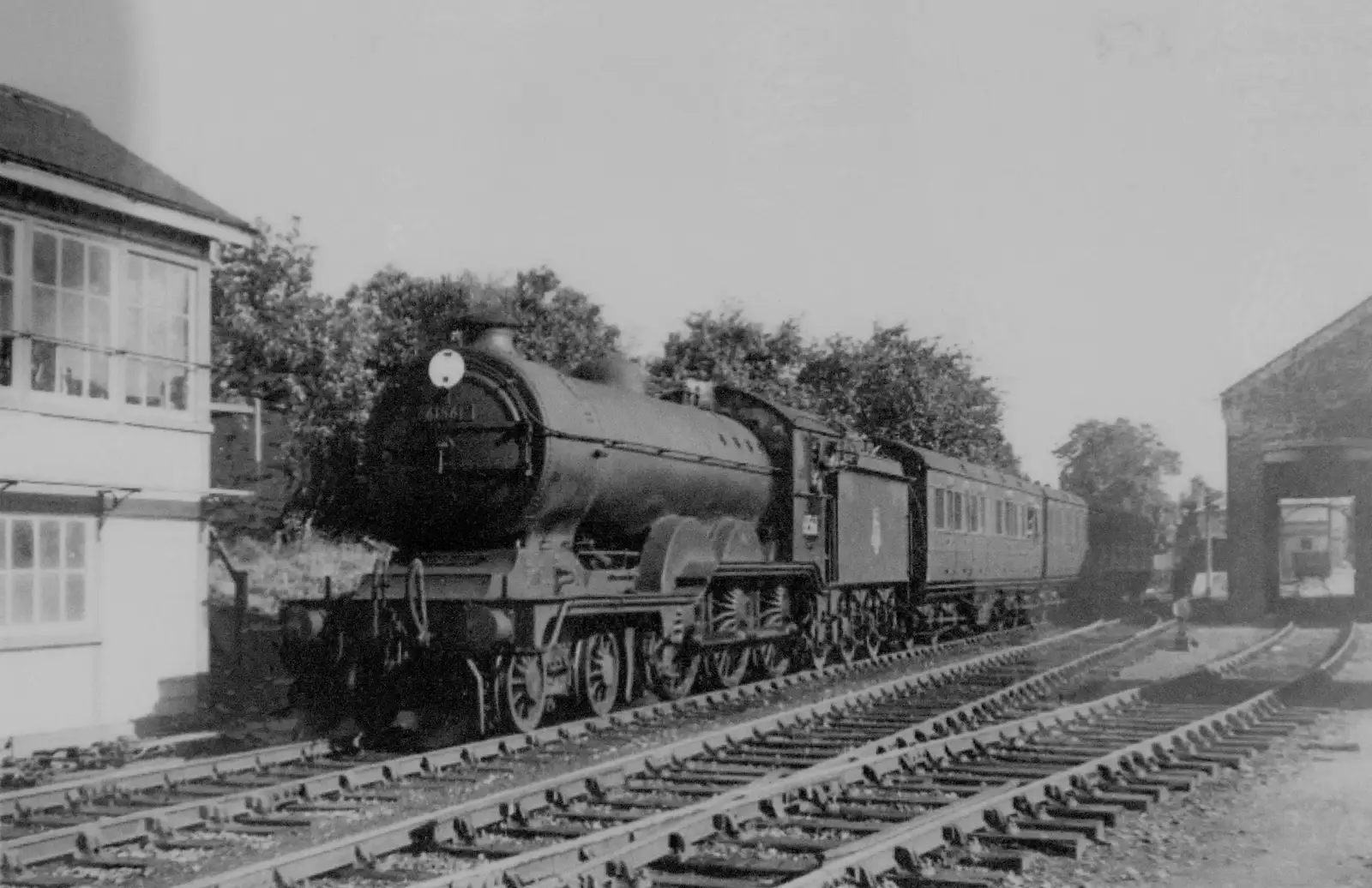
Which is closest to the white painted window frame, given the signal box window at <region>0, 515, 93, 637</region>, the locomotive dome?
the signal box window at <region>0, 515, 93, 637</region>

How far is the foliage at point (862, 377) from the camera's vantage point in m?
34.8

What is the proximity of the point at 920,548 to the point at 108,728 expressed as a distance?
12.7 meters

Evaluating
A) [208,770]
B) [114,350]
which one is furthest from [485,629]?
[114,350]

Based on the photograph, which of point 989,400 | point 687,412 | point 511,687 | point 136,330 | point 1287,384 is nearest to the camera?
point 511,687

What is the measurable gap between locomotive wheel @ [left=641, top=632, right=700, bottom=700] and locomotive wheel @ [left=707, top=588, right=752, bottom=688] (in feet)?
1.30

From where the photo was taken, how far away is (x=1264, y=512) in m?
31.0

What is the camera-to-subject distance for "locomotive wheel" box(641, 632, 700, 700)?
41.2 ft

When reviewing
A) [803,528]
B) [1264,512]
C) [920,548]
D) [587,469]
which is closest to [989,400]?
[1264,512]

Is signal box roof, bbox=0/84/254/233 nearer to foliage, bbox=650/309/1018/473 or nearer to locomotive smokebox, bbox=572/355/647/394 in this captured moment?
locomotive smokebox, bbox=572/355/647/394

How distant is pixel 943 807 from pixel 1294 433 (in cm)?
2565

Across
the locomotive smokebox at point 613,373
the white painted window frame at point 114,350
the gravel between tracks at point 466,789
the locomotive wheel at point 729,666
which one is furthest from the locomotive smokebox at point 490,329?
the locomotive wheel at point 729,666

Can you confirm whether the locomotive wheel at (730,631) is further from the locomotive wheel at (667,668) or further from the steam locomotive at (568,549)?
the locomotive wheel at (667,668)

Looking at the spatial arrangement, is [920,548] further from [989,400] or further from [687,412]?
[989,400]

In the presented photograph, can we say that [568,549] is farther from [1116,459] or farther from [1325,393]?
[1116,459]
